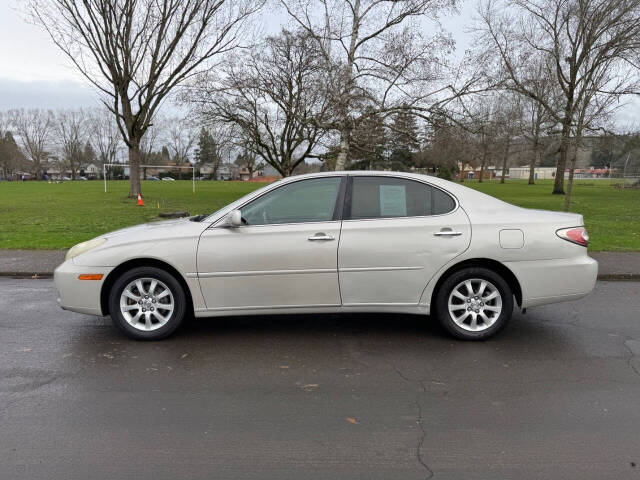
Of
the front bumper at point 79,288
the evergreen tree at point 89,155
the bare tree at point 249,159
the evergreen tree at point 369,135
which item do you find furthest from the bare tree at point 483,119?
the evergreen tree at point 89,155

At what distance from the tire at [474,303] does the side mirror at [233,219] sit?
2.00 m

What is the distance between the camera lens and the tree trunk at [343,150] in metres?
18.0

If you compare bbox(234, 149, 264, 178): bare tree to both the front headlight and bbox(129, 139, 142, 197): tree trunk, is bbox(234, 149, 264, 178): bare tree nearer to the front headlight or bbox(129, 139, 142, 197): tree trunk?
bbox(129, 139, 142, 197): tree trunk

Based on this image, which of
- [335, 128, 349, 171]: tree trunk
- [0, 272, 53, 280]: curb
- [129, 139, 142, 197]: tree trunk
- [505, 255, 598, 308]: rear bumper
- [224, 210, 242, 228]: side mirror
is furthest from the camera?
[129, 139, 142, 197]: tree trunk

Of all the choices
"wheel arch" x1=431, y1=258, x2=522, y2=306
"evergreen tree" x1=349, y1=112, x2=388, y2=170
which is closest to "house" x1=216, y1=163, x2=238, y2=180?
"evergreen tree" x1=349, y1=112, x2=388, y2=170

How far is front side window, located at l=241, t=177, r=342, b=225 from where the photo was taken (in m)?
4.57

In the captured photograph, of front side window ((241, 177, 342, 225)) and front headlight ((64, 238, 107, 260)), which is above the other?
front side window ((241, 177, 342, 225))

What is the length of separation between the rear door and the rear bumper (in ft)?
2.10

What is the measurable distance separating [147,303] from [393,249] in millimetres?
2383

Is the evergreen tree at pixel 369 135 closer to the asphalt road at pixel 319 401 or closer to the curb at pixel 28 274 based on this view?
the curb at pixel 28 274

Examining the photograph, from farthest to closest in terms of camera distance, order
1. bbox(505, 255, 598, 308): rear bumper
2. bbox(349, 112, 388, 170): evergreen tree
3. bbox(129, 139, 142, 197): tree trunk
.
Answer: bbox(129, 139, 142, 197): tree trunk < bbox(349, 112, 388, 170): evergreen tree < bbox(505, 255, 598, 308): rear bumper

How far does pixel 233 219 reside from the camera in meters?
4.39

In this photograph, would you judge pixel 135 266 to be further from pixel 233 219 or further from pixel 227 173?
pixel 227 173

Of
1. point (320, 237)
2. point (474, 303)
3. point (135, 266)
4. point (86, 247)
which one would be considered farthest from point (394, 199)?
point (86, 247)
